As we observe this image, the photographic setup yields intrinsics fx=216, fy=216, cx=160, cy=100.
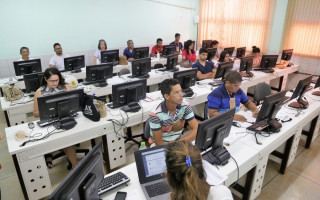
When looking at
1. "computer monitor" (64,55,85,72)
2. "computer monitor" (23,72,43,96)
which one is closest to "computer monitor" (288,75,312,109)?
"computer monitor" (23,72,43,96)

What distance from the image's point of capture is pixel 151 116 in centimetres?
213

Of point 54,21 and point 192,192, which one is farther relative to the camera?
point 54,21

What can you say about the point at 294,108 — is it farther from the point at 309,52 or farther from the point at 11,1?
the point at 11,1

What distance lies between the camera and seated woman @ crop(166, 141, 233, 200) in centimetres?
106

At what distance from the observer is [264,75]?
16.3 feet

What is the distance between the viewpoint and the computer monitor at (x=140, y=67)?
429 cm

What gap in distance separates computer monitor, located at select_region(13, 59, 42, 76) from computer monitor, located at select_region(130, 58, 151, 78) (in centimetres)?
200

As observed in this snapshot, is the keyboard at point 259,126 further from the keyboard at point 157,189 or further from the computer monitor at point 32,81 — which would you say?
the computer monitor at point 32,81

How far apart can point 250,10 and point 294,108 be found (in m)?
4.96

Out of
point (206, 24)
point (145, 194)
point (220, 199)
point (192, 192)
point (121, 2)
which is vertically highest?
point (121, 2)

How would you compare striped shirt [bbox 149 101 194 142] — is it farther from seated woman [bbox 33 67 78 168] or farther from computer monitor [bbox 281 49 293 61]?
computer monitor [bbox 281 49 293 61]

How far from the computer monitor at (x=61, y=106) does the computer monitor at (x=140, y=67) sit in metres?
1.86

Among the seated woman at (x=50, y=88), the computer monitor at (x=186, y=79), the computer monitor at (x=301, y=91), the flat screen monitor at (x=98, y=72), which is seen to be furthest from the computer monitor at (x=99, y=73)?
the computer monitor at (x=301, y=91)

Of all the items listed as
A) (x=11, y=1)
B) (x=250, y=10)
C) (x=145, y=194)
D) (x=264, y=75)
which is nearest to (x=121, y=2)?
(x=11, y=1)
